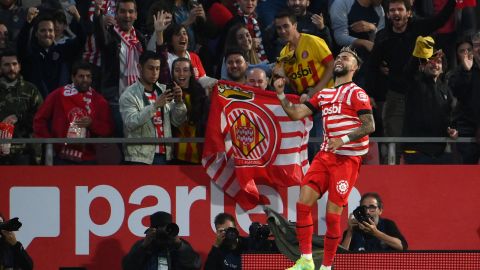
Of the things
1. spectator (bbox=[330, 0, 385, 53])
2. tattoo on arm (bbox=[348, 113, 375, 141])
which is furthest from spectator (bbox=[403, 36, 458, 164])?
tattoo on arm (bbox=[348, 113, 375, 141])

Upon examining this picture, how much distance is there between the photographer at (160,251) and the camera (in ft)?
47.5

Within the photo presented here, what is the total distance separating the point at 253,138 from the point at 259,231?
1474 mm

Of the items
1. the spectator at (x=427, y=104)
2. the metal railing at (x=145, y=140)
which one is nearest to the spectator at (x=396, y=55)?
the spectator at (x=427, y=104)

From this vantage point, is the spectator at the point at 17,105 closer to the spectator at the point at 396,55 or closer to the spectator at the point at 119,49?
the spectator at the point at 119,49

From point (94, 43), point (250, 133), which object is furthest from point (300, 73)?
point (94, 43)

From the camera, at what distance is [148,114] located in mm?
15242

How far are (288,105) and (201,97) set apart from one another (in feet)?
6.21

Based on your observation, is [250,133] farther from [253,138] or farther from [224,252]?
[224,252]

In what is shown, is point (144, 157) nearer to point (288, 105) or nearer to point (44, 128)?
point (44, 128)

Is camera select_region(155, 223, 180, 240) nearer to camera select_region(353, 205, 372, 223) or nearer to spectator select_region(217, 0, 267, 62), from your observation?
camera select_region(353, 205, 372, 223)

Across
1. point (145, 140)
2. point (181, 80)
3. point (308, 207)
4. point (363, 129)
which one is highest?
point (181, 80)

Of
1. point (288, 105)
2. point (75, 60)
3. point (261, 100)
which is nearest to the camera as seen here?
point (288, 105)

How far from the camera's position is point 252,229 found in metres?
14.4

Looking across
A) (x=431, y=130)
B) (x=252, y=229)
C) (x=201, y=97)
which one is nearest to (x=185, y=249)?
(x=252, y=229)
